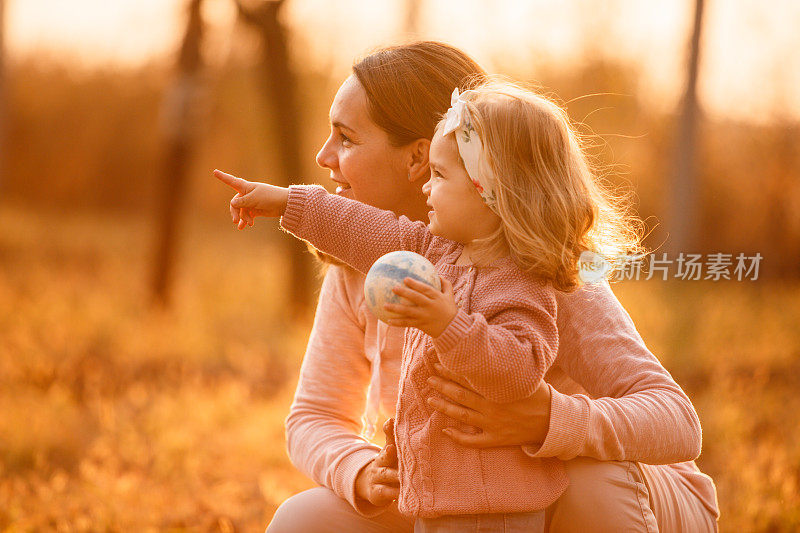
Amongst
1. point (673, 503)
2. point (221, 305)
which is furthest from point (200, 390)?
point (673, 503)

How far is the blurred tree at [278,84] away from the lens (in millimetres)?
7301

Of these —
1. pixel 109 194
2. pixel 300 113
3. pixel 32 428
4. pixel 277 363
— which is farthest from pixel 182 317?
pixel 109 194

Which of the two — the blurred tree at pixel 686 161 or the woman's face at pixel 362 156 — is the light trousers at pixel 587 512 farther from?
the blurred tree at pixel 686 161

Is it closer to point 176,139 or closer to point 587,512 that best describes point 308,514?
point 587,512

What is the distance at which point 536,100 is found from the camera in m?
1.86

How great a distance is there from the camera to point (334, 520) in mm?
2156

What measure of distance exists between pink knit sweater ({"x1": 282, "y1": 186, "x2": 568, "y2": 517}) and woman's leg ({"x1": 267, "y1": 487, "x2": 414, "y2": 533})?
1.17ft

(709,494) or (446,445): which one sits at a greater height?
(446,445)

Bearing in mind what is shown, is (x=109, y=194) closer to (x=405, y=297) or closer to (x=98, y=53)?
(x=98, y=53)

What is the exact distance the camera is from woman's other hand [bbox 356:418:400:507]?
1.92m

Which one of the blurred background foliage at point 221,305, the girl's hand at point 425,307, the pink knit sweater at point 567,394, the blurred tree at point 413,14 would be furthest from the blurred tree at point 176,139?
the girl's hand at point 425,307

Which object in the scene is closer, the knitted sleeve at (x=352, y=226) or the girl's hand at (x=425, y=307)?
the girl's hand at (x=425, y=307)

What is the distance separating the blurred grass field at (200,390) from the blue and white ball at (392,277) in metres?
2.05

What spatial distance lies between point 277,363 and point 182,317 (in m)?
1.38
